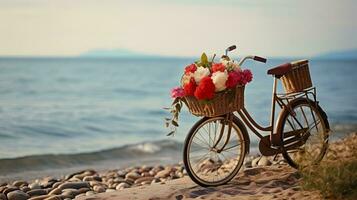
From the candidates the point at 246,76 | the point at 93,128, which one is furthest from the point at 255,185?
the point at 93,128

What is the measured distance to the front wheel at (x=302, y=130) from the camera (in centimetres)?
486

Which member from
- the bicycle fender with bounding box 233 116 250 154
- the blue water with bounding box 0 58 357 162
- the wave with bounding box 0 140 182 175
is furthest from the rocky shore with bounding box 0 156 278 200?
the blue water with bounding box 0 58 357 162

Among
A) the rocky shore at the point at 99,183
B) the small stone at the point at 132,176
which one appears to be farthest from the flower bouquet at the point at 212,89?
the small stone at the point at 132,176

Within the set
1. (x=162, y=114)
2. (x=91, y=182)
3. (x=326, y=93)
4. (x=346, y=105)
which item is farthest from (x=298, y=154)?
(x=326, y=93)

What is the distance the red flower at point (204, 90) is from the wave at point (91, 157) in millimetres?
4560

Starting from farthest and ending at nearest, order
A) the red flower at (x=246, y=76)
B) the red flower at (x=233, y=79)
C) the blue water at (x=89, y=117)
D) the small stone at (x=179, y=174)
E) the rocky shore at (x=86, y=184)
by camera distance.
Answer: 1. the blue water at (x=89, y=117)
2. the small stone at (x=179, y=174)
3. the rocky shore at (x=86, y=184)
4. the red flower at (x=246, y=76)
5. the red flower at (x=233, y=79)

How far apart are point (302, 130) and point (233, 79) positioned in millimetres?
877

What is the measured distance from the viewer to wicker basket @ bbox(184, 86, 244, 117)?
442cm

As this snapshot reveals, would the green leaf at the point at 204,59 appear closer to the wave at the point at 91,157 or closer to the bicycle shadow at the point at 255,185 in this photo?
the bicycle shadow at the point at 255,185

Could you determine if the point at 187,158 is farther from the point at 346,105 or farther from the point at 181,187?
the point at 346,105

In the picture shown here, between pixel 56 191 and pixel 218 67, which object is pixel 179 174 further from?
pixel 218 67

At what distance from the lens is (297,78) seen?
480cm

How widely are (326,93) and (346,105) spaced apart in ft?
16.7

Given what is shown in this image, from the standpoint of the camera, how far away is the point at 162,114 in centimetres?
1664
